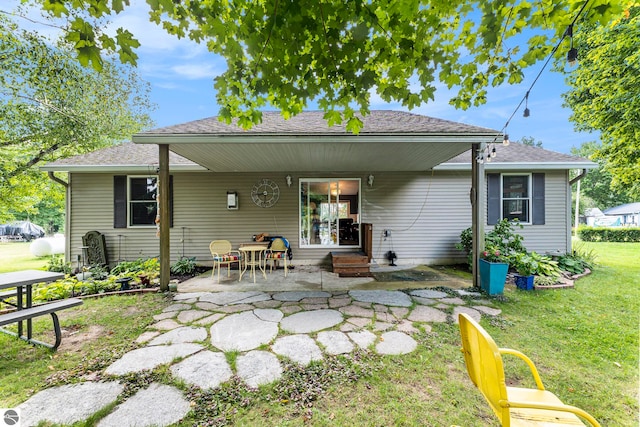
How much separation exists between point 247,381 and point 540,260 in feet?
20.3

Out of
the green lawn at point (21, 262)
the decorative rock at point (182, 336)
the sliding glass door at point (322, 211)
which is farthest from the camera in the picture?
the green lawn at point (21, 262)

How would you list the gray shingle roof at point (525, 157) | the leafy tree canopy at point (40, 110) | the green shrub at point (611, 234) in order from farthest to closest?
the green shrub at point (611, 234)
the leafy tree canopy at point (40, 110)
the gray shingle roof at point (525, 157)

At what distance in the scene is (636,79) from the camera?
6.73 metres

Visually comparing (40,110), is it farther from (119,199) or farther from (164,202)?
(164,202)

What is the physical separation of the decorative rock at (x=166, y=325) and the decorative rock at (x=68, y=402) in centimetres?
107

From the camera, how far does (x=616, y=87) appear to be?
7.14 meters

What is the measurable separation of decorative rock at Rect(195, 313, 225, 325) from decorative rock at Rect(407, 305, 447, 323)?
8.63ft

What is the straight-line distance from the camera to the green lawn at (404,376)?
186cm

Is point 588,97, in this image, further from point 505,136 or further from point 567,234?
point 505,136

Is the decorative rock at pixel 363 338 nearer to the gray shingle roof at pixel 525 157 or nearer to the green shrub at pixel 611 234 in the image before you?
the gray shingle roof at pixel 525 157

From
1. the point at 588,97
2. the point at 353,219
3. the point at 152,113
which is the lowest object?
the point at 353,219

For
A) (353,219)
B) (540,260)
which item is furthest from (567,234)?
(353,219)

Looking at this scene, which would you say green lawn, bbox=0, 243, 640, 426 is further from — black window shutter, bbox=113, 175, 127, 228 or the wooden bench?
black window shutter, bbox=113, 175, 127, 228

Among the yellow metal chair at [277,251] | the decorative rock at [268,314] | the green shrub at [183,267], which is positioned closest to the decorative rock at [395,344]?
the decorative rock at [268,314]
